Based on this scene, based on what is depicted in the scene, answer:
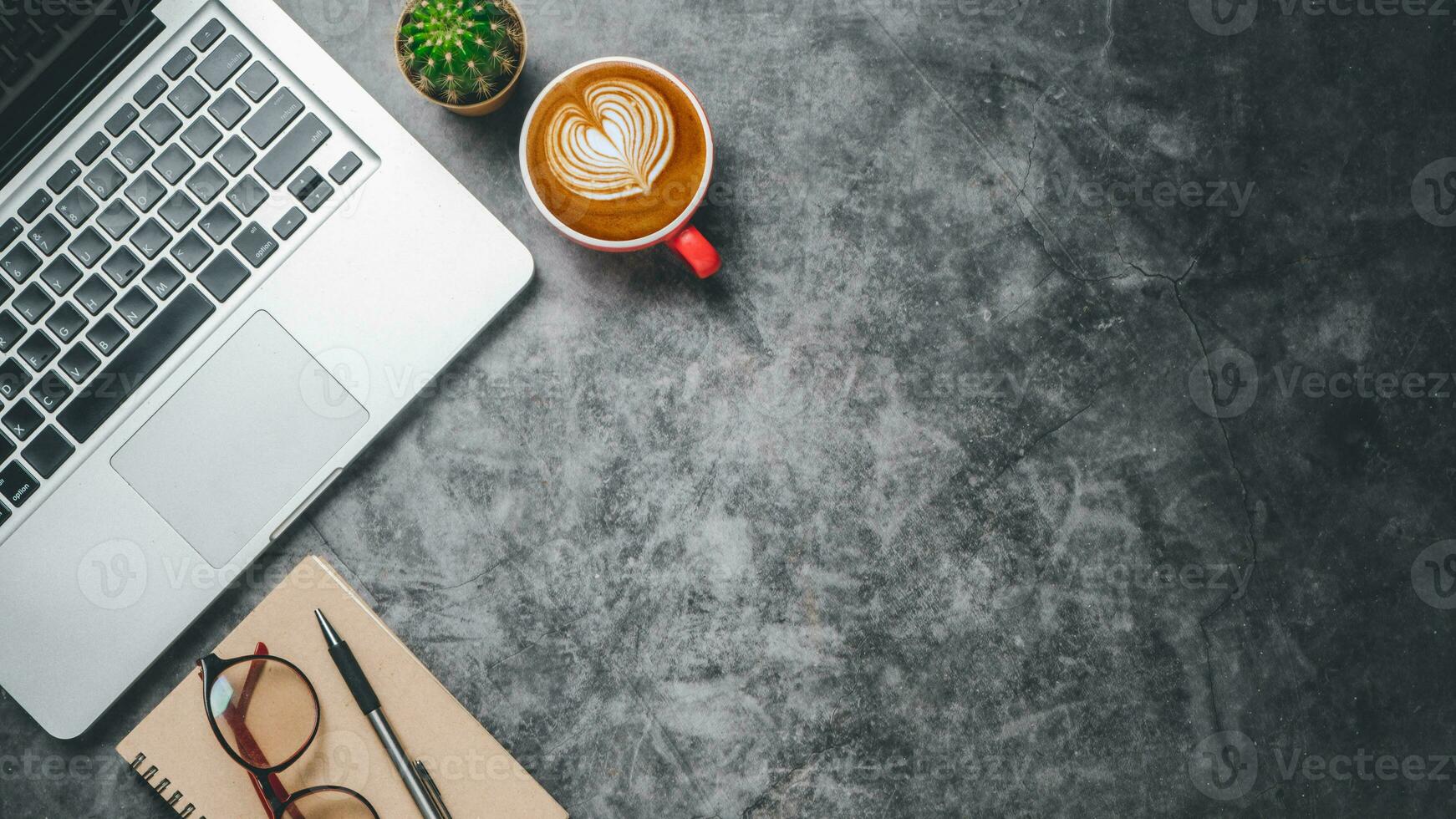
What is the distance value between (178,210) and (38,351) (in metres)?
0.20

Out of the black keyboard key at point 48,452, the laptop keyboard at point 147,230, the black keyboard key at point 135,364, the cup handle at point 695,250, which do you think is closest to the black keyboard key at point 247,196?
the laptop keyboard at point 147,230

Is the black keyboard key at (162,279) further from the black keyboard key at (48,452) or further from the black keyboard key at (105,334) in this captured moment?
the black keyboard key at (48,452)

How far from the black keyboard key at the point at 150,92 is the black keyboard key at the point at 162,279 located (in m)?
0.15

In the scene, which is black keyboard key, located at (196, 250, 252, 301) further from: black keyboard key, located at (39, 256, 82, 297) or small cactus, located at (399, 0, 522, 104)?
small cactus, located at (399, 0, 522, 104)

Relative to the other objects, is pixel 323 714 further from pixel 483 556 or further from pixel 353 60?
pixel 353 60

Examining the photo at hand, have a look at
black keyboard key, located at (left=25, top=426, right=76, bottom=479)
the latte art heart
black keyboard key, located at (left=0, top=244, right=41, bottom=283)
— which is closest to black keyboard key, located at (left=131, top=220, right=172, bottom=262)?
black keyboard key, located at (left=0, top=244, right=41, bottom=283)

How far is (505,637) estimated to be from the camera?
1057 millimetres

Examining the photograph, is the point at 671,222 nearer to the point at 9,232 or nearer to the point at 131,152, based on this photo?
the point at 131,152

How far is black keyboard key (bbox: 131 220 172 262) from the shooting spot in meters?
0.91

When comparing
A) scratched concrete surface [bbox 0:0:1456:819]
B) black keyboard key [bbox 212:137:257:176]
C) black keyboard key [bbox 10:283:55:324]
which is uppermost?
black keyboard key [bbox 10:283:55:324]

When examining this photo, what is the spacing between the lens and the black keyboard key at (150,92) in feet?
3.03

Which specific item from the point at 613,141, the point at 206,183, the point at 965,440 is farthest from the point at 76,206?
the point at 965,440

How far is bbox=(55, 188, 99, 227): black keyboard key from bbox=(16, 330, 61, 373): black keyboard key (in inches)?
4.9

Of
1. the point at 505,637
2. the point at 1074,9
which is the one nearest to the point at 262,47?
the point at 505,637
